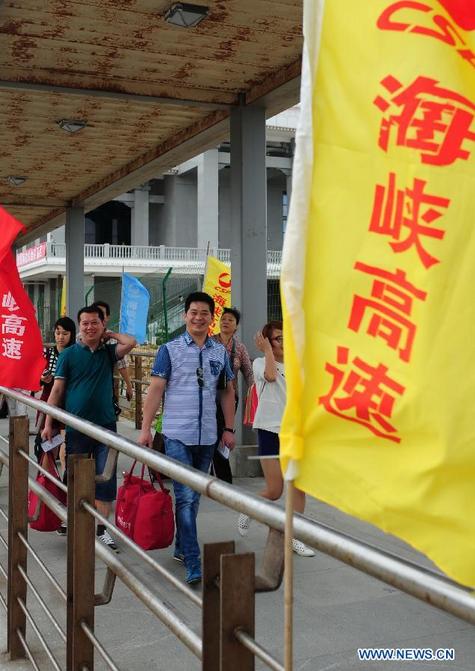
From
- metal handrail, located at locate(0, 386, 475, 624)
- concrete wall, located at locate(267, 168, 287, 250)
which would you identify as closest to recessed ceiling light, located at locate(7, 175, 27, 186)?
metal handrail, located at locate(0, 386, 475, 624)

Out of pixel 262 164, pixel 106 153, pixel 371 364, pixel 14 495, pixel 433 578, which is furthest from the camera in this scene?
pixel 106 153

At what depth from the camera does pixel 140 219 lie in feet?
137

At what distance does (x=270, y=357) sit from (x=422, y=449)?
13.4ft

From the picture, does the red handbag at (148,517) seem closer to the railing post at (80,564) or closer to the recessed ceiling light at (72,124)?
the railing post at (80,564)

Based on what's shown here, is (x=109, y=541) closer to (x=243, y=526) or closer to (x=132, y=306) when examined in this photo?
(x=243, y=526)

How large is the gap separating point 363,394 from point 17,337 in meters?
3.72

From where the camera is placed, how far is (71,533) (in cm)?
272

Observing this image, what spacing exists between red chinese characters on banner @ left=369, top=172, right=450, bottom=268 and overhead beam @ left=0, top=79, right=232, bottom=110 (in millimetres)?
6589

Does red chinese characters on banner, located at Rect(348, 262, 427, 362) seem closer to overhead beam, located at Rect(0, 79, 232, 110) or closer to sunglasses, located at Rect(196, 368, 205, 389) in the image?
sunglasses, located at Rect(196, 368, 205, 389)

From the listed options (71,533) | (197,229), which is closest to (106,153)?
(71,533)

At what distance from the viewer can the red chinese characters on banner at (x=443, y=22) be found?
1.33 metres

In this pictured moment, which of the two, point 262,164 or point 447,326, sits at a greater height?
point 262,164

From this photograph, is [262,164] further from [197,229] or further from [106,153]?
[197,229]

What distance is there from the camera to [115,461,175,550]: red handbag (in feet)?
14.8
